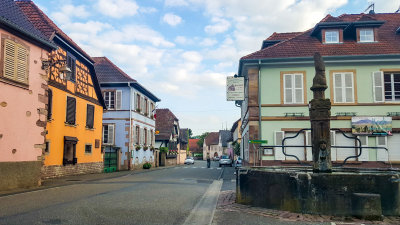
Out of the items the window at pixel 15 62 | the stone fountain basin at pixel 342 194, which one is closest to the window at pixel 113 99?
the window at pixel 15 62

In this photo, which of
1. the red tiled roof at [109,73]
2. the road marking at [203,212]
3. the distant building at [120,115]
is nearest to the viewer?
the road marking at [203,212]

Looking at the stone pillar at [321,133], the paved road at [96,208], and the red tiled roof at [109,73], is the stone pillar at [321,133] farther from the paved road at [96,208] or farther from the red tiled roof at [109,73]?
the red tiled roof at [109,73]

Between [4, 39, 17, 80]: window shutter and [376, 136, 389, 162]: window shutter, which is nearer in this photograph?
[4, 39, 17, 80]: window shutter

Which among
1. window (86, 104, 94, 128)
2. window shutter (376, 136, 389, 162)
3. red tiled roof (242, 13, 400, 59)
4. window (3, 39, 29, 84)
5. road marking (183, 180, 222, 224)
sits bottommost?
road marking (183, 180, 222, 224)

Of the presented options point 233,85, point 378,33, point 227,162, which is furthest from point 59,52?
point 227,162

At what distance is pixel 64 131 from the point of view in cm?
2062

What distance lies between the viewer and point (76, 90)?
22.2 meters

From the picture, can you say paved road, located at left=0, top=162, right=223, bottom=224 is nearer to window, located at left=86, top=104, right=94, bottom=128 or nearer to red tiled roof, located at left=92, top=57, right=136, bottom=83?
window, located at left=86, top=104, right=94, bottom=128

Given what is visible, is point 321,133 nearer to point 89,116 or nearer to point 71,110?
point 71,110

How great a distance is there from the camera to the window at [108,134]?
105 feet

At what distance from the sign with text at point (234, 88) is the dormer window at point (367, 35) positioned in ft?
23.8

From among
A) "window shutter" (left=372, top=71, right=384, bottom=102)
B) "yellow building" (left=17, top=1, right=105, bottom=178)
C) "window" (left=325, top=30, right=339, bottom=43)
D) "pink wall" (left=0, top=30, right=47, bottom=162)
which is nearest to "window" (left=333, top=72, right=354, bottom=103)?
"window shutter" (left=372, top=71, right=384, bottom=102)

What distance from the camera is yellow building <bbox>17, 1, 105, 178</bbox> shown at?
18984 millimetres

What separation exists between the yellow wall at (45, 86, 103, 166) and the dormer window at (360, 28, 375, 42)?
16932mm
